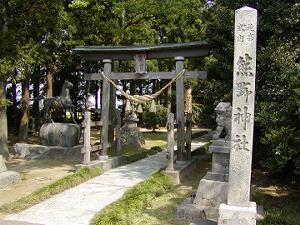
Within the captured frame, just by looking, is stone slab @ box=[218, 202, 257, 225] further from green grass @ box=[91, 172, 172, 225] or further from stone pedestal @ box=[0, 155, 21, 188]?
stone pedestal @ box=[0, 155, 21, 188]

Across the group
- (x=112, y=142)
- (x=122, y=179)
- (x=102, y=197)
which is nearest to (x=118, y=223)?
(x=102, y=197)

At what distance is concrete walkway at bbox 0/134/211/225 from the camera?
21.7ft

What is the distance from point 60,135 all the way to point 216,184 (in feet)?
30.3

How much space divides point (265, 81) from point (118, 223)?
4.96 metres

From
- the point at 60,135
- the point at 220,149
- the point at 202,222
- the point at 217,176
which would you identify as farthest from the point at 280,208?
the point at 60,135

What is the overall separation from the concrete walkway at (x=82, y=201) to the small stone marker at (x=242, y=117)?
2.57 metres

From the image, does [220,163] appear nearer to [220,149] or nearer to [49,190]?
[220,149]

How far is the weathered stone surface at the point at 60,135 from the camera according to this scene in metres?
15.2

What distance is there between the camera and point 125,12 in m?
18.6

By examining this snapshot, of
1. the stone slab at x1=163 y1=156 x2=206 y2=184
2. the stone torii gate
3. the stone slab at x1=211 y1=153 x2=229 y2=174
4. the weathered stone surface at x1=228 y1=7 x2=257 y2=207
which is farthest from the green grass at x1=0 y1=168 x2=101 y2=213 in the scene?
the weathered stone surface at x1=228 y1=7 x2=257 y2=207

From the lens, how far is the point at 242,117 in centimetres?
571

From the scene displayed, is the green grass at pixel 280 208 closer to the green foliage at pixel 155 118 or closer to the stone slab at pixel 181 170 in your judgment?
the stone slab at pixel 181 170

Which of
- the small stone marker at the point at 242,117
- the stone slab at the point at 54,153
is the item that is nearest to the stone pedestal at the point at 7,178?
the stone slab at the point at 54,153

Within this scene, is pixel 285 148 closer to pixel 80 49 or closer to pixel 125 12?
pixel 80 49
